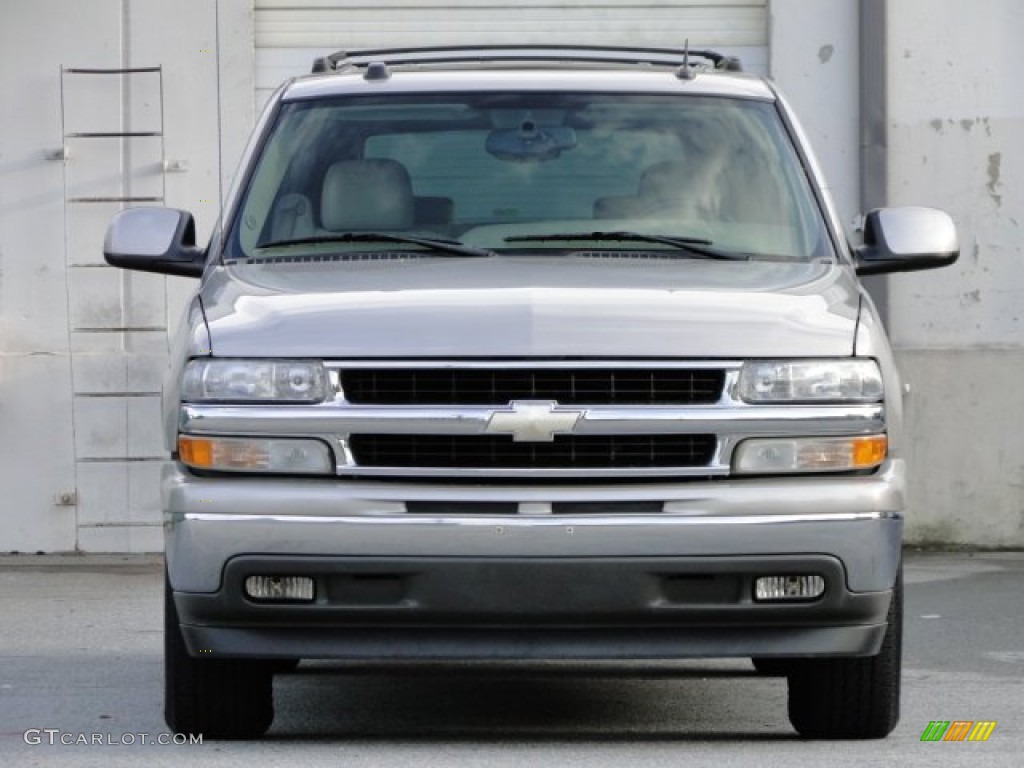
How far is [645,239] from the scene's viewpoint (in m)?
6.96

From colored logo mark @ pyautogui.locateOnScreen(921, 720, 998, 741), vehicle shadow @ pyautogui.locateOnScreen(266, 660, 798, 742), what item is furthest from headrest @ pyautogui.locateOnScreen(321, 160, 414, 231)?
colored logo mark @ pyautogui.locateOnScreen(921, 720, 998, 741)

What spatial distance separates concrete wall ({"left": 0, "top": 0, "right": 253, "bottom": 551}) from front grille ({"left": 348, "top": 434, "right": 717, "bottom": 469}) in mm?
7889

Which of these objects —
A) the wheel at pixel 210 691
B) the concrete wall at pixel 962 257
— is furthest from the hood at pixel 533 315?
the concrete wall at pixel 962 257

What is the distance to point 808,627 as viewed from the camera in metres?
6.15

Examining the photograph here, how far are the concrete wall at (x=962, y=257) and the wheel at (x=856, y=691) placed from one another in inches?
282

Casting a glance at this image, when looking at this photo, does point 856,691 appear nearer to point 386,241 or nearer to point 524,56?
point 386,241

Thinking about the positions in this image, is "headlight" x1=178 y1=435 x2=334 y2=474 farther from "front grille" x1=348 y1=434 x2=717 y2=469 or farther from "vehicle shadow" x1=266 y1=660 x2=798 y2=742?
"vehicle shadow" x1=266 y1=660 x2=798 y2=742

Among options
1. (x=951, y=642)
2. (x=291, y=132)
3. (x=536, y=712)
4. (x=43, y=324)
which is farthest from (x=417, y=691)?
(x=43, y=324)

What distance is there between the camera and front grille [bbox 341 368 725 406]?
6.02 m

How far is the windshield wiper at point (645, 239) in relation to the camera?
6.90 metres

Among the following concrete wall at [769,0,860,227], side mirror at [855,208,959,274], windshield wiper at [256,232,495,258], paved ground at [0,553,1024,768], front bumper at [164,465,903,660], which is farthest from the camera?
concrete wall at [769,0,860,227]

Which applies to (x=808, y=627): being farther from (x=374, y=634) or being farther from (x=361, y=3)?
(x=361, y=3)

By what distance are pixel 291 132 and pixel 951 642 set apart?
143 inches

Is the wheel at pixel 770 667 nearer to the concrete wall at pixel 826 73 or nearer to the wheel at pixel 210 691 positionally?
the wheel at pixel 210 691
